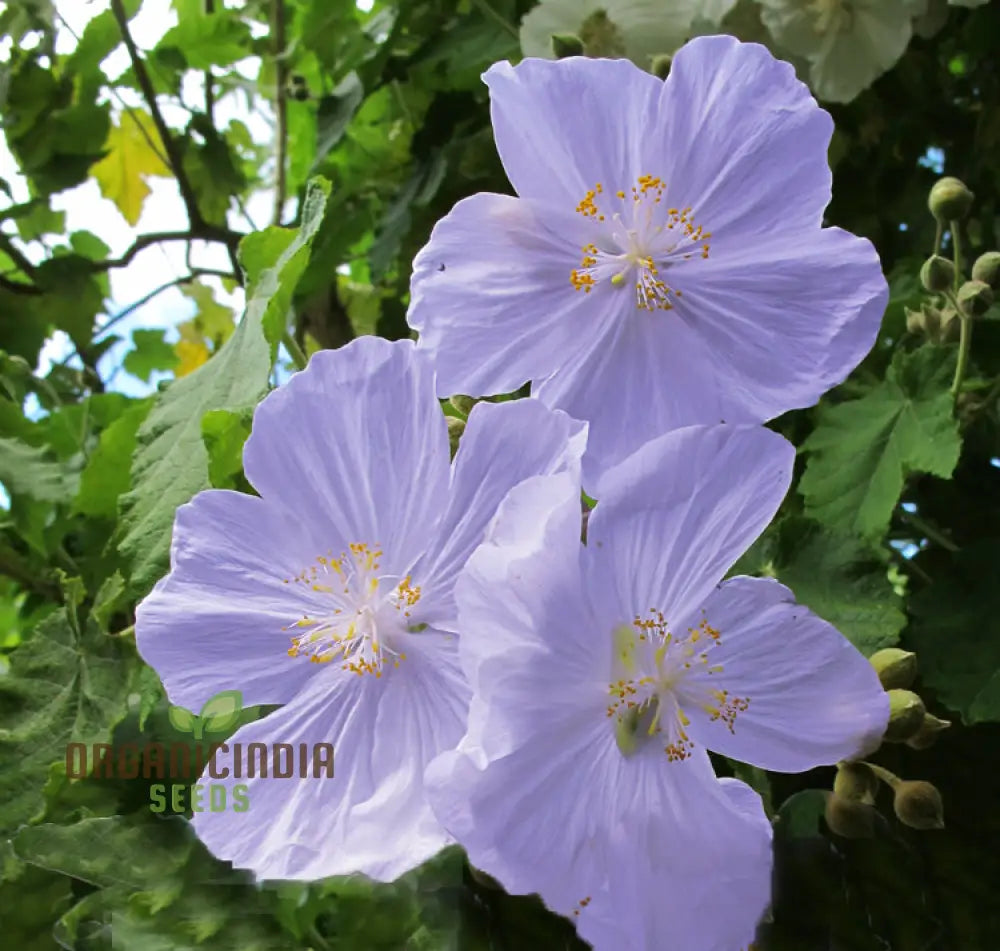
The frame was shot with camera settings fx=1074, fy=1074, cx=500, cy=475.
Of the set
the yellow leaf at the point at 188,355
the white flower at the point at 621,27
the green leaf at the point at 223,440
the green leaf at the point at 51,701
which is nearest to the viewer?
the green leaf at the point at 223,440

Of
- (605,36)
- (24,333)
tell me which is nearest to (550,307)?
(605,36)

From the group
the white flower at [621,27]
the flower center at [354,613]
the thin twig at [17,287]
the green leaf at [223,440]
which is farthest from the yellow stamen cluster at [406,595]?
the thin twig at [17,287]

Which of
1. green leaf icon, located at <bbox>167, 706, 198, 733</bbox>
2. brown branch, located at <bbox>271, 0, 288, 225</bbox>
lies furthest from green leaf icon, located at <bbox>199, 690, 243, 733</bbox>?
brown branch, located at <bbox>271, 0, 288, 225</bbox>

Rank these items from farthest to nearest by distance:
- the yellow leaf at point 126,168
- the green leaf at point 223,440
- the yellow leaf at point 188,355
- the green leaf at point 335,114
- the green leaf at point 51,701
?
1. the yellow leaf at point 188,355
2. the yellow leaf at point 126,168
3. the green leaf at point 335,114
4. the green leaf at point 51,701
5. the green leaf at point 223,440

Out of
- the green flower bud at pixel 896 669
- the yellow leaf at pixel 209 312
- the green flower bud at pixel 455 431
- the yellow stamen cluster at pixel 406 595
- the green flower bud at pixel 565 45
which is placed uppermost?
the green flower bud at pixel 565 45

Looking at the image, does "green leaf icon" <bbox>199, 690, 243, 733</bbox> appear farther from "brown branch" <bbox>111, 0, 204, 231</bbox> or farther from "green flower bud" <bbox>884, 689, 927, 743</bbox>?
"brown branch" <bbox>111, 0, 204, 231</bbox>

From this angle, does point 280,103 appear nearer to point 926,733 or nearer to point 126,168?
point 126,168

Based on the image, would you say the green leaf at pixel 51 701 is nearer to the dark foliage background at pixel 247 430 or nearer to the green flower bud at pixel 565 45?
the dark foliage background at pixel 247 430

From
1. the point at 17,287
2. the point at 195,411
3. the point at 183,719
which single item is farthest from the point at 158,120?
the point at 183,719
